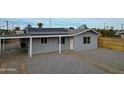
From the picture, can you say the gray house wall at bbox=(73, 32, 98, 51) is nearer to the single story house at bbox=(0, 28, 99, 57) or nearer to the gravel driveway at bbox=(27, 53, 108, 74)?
the single story house at bbox=(0, 28, 99, 57)

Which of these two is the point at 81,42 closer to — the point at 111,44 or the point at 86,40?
the point at 86,40

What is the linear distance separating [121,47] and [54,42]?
329 inches

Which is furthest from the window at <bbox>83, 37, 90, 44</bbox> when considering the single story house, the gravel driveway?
the gravel driveway

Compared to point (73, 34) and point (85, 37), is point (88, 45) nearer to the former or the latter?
point (85, 37)

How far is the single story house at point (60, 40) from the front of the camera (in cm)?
2111

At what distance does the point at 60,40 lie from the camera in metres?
22.1

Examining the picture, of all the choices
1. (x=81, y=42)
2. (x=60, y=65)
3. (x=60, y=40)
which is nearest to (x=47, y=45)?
(x=60, y=40)

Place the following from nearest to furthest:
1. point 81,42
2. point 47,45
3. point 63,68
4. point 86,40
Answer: point 63,68 < point 47,45 < point 81,42 < point 86,40

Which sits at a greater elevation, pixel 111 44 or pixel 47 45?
pixel 111 44

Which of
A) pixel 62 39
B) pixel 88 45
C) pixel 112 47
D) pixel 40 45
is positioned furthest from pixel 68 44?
pixel 112 47

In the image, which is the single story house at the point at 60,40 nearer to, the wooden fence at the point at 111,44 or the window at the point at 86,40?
the window at the point at 86,40

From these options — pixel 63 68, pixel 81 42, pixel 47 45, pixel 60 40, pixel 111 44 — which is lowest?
pixel 63 68

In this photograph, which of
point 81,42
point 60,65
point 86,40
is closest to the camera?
point 60,65

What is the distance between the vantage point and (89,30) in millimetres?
23469
